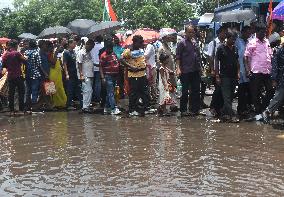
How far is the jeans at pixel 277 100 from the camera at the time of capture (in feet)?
30.7

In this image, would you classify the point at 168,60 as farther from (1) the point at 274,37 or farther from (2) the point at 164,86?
(1) the point at 274,37

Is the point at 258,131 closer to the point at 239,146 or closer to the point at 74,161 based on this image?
the point at 239,146

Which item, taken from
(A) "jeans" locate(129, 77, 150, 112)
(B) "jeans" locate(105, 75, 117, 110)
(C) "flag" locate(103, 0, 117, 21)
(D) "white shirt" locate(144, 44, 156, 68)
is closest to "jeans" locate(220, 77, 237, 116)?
(A) "jeans" locate(129, 77, 150, 112)

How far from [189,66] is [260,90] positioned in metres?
1.41

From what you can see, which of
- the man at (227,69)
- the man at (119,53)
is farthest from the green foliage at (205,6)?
the man at (227,69)

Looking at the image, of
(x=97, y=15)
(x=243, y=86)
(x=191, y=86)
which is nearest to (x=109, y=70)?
(x=191, y=86)

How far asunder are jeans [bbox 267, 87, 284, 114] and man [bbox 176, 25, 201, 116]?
1693mm

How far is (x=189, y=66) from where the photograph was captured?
1048 cm

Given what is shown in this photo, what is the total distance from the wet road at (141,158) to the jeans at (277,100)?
1.39ft

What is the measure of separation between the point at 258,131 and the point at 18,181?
4305 mm

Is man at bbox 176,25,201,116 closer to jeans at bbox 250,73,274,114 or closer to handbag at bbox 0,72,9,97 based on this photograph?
jeans at bbox 250,73,274,114

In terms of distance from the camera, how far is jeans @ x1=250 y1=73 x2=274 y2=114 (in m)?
9.92

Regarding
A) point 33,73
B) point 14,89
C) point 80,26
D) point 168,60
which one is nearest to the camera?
point 168,60

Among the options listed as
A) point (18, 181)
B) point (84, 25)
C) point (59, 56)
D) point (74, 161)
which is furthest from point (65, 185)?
point (84, 25)
